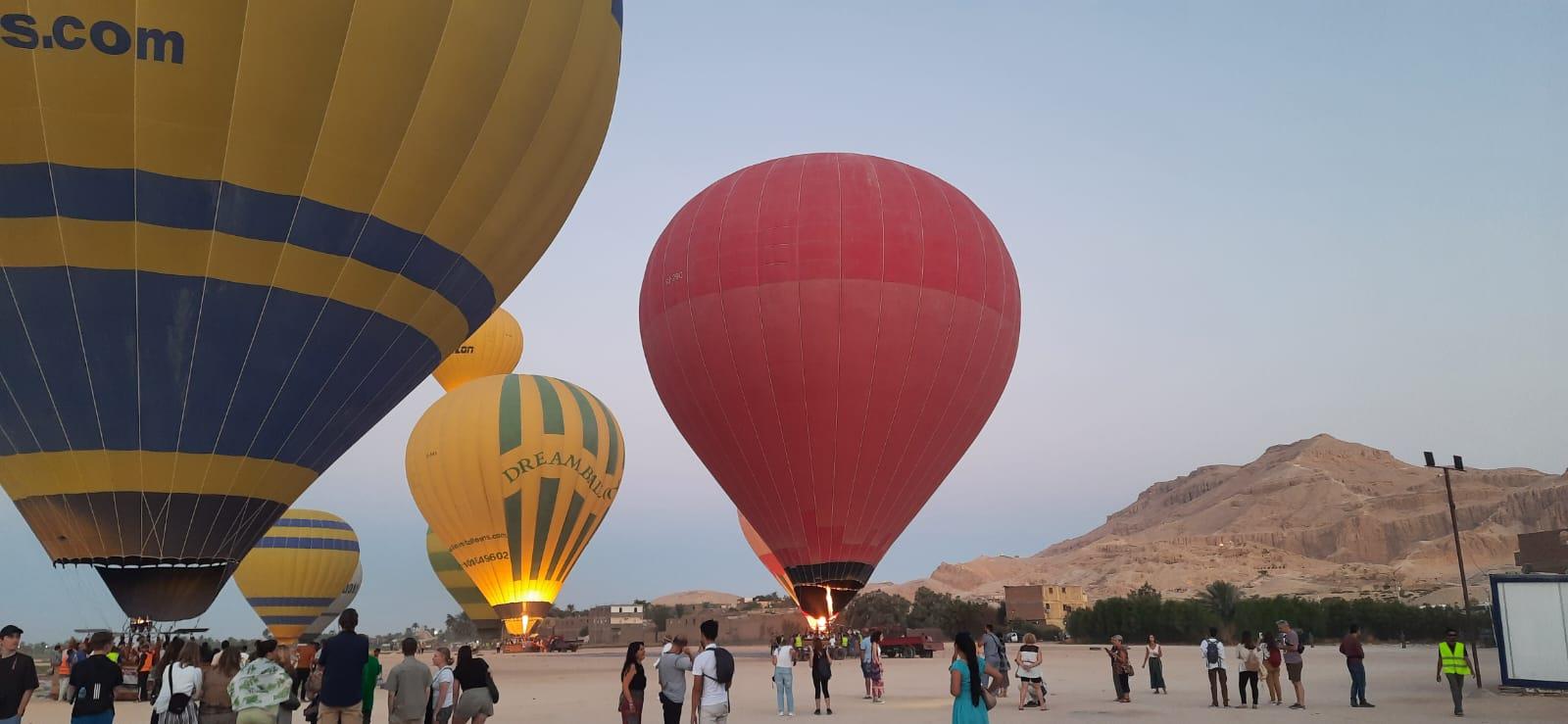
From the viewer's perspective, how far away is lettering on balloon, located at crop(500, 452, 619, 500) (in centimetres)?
3512

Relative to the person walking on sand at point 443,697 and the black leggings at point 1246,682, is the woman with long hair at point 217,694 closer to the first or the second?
the person walking on sand at point 443,697

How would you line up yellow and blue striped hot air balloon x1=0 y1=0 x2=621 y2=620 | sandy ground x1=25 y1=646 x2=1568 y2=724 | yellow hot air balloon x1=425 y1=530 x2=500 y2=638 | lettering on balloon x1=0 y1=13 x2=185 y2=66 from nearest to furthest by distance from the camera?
lettering on balloon x1=0 y1=13 x2=185 y2=66 → yellow and blue striped hot air balloon x1=0 y1=0 x2=621 y2=620 → sandy ground x1=25 y1=646 x2=1568 y2=724 → yellow hot air balloon x1=425 y1=530 x2=500 y2=638

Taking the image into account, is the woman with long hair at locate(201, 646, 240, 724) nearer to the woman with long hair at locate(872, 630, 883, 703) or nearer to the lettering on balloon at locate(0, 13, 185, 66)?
the lettering on balloon at locate(0, 13, 185, 66)

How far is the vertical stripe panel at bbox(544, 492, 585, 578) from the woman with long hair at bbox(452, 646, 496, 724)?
27.4 metres

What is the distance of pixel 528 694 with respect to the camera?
2034cm

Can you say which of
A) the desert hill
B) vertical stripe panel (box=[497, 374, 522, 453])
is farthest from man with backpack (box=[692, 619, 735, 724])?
the desert hill

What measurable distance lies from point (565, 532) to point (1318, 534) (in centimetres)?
12344

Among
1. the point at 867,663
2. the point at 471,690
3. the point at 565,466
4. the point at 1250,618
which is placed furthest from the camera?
the point at 1250,618

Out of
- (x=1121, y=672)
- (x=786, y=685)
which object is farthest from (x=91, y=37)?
(x=1121, y=672)

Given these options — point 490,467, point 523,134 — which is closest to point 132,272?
point 523,134

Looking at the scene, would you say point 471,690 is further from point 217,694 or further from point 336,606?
point 336,606

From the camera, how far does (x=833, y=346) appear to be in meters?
24.9

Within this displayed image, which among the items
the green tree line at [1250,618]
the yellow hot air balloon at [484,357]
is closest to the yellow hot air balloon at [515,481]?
the yellow hot air balloon at [484,357]

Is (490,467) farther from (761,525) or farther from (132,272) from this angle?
(132,272)
